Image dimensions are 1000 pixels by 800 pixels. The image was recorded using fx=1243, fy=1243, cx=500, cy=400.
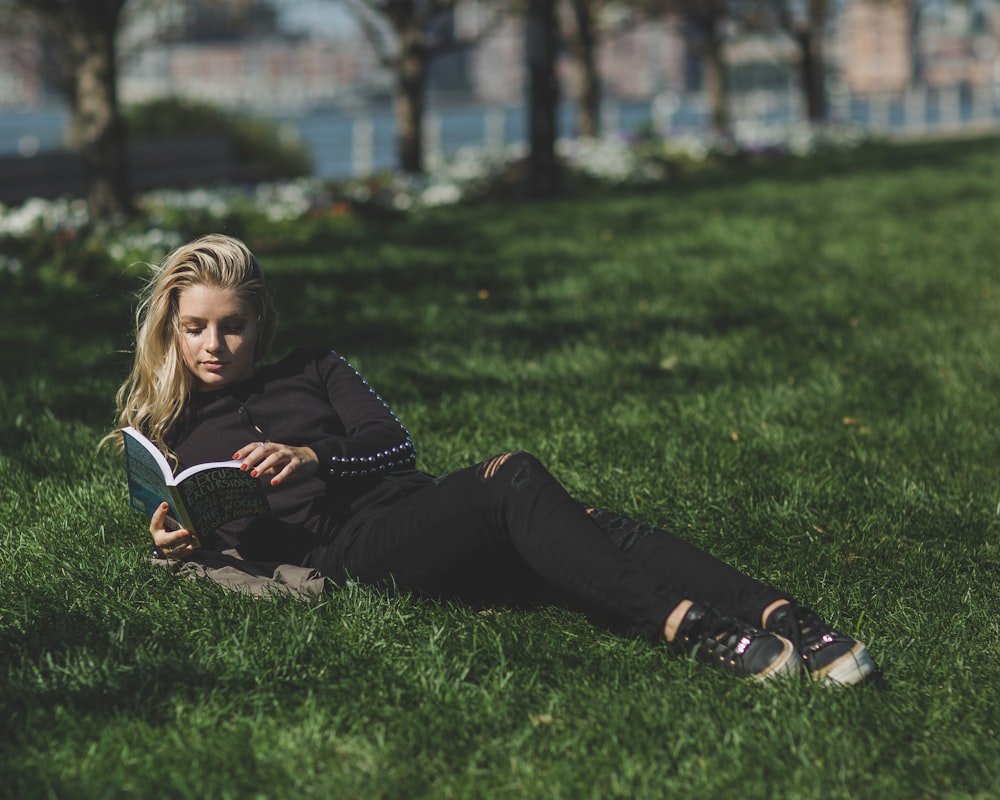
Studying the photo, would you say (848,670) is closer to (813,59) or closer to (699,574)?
(699,574)

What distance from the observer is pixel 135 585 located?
11.4ft

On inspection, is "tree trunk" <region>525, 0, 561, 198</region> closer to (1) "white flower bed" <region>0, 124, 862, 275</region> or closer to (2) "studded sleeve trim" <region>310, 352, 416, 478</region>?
(1) "white flower bed" <region>0, 124, 862, 275</region>

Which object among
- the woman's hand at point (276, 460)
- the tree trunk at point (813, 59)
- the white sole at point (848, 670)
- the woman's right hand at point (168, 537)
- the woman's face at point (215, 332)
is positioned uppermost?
the tree trunk at point (813, 59)

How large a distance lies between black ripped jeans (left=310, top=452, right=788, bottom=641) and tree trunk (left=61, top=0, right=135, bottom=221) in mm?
8073

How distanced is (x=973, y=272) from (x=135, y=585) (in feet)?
21.6

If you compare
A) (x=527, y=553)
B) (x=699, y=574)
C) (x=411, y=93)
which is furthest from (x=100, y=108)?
(x=699, y=574)

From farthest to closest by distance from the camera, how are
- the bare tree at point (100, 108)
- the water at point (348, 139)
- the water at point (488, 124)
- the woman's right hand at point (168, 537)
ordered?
1. the water at point (488, 124)
2. the water at point (348, 139)
3. the bare tree at point (100, 108)
4. the woman's right hand at point (168, 537)

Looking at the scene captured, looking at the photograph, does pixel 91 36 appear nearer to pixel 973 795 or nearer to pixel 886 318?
pixel 886 318

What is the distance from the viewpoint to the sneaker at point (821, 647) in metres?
2.90

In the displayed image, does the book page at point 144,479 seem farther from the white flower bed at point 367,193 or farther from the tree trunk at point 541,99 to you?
the tree trunk at point 541,99

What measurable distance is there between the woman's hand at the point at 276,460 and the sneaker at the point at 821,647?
123cm

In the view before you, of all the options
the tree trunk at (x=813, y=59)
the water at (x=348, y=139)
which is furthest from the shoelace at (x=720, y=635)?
the tree trunk at (x=813, y=59)

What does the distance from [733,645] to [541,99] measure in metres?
10.8

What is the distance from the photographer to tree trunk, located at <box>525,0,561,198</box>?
12.9 m
